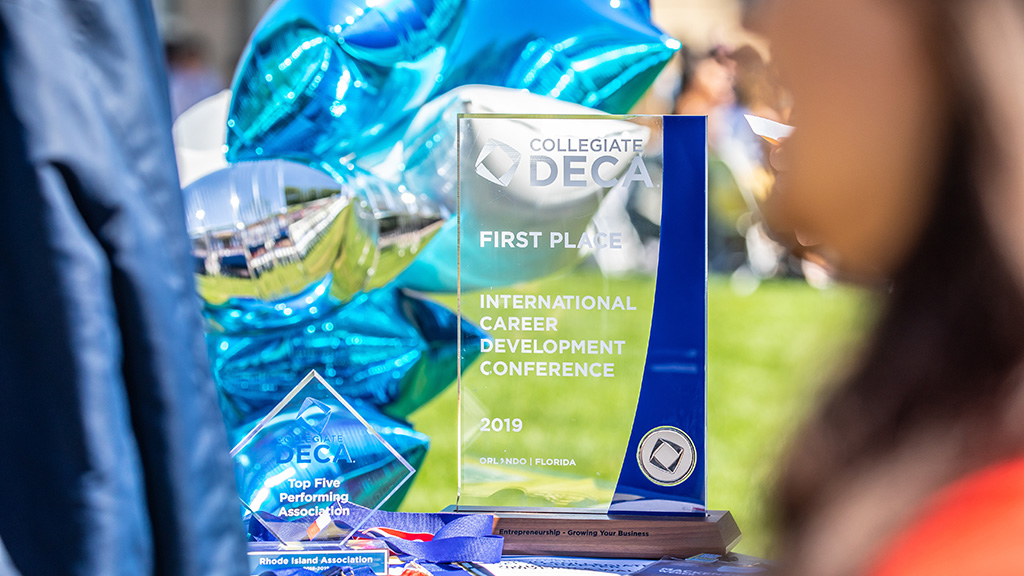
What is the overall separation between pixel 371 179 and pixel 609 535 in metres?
0.66

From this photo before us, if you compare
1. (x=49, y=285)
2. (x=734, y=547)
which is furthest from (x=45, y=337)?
(x=734, y=547)

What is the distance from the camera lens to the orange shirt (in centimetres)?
41

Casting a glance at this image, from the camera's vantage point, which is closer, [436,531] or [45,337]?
[45,337]

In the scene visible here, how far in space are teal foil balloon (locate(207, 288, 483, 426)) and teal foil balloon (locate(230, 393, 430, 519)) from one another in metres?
0.06

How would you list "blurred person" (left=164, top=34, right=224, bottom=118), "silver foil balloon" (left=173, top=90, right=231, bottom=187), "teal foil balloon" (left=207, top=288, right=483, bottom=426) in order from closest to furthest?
"teal foil balloon" (left=207, top=288, right=483, bottom=426) < "silver foil balloon" (left=173, top=90, right=231, bottom=187) < "blurred person" (left=164, top=34, right=224, bottom=118)

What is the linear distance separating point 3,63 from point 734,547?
3.80 feet

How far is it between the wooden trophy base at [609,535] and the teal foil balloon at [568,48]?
66 centimetres

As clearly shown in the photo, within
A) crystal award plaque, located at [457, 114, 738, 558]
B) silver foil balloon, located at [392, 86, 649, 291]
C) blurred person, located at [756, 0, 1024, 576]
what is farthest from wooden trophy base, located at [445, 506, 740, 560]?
blurred person, located at [756, 0, 1024, 576]

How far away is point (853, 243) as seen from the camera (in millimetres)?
520

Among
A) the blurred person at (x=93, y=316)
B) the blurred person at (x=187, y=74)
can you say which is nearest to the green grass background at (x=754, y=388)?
the blurred person at (x=93, y=316)

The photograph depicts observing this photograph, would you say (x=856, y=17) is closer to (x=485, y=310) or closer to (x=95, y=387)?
(x=95, y=387)

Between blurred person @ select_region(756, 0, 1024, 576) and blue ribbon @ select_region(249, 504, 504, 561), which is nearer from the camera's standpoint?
blurred person @ select_region(756, 0, 1024, 576)

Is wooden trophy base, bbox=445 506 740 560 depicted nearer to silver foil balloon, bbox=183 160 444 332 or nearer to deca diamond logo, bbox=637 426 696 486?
deca diamond logo, bbox=637 426 696 486

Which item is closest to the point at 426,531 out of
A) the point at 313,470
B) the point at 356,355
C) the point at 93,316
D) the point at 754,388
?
the point at 313,470
